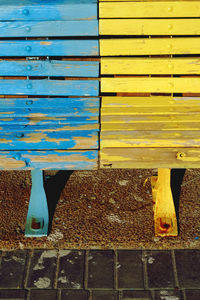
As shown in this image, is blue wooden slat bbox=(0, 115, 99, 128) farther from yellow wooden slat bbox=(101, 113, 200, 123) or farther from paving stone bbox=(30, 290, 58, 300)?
paving stone bbox=(30, 290, 58, 300)

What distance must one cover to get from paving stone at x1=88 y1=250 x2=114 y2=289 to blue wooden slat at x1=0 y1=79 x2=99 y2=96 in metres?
1.24

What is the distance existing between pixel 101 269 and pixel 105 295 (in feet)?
0.66

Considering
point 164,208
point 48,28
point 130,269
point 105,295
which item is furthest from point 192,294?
point 48,28

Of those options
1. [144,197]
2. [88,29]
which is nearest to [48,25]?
[88,29]

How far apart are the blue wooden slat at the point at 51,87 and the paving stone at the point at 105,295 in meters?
1.49

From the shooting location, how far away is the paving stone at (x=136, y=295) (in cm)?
239

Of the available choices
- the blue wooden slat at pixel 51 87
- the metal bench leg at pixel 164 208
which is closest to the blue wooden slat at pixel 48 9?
the blue wooden slat at pixel 51 87

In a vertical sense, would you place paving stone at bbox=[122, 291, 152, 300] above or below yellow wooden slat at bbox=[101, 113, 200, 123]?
below

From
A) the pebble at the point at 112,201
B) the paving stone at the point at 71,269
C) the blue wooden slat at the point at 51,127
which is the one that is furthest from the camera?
the pebble at the point at 112,201

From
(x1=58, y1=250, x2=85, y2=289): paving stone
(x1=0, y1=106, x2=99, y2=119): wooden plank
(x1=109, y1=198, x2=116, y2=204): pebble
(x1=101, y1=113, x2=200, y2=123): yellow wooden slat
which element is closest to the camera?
(x1=58, y1=250, x2=85, y2=289): paving stone

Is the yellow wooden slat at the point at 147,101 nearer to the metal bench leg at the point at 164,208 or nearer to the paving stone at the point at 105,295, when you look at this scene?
the metal bench leg at the point at 164,208

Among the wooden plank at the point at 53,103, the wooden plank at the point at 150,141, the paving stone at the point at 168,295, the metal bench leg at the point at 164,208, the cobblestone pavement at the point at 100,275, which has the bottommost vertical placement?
the paving stone at the point at 168,295

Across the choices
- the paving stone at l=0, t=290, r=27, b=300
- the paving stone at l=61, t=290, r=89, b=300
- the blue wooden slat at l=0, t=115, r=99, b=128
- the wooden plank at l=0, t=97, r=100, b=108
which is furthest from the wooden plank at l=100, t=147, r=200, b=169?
the paving stone at l=0, t=290, r=27, b=300

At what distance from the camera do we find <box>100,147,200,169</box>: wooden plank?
7.99 feet
